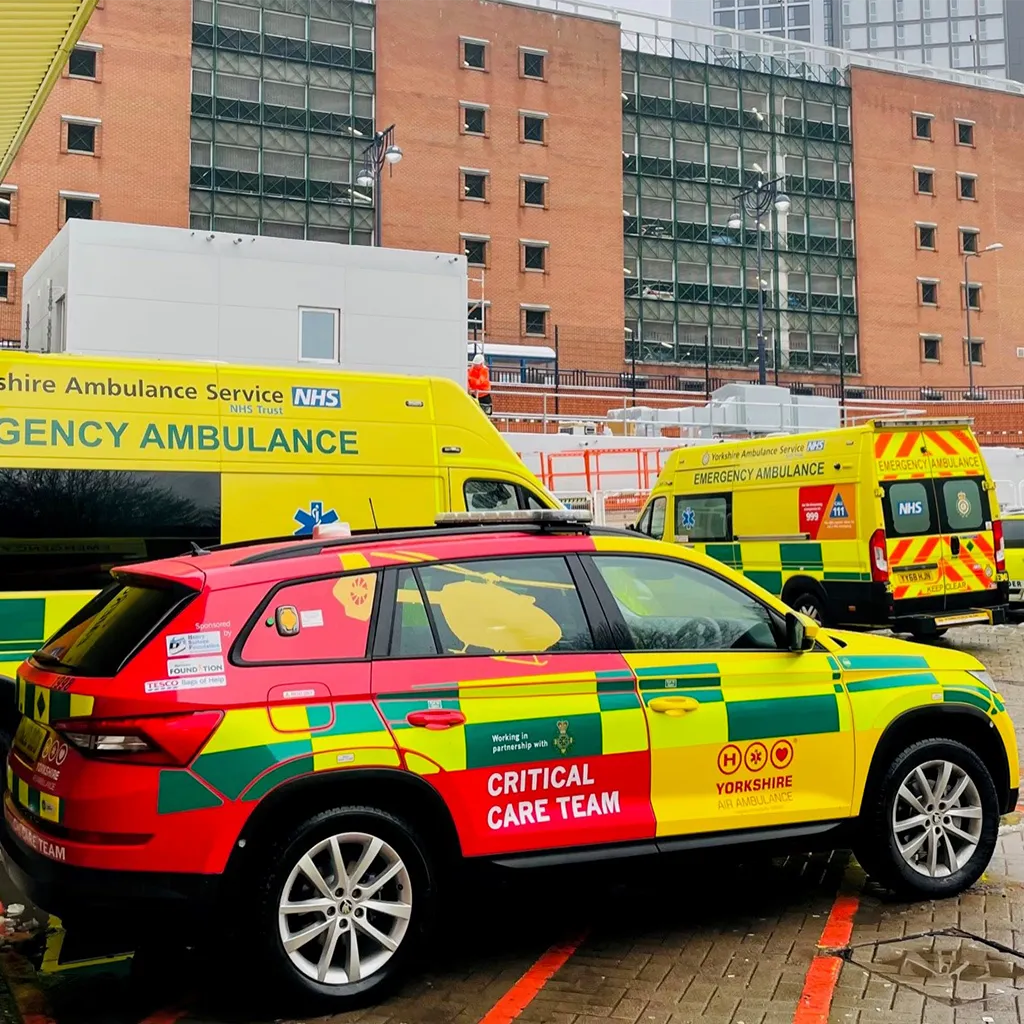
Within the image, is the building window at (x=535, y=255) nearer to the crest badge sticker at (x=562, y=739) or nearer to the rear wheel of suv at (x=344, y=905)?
the crest badge sticker at (x=562, y=739)

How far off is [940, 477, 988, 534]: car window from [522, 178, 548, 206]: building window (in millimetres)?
39230

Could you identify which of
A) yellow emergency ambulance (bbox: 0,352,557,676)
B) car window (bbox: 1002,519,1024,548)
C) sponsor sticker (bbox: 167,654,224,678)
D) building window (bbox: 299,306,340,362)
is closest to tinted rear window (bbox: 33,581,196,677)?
sponsor sticker (bbox: 167,654,224,678)

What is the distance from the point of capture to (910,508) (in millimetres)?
12773

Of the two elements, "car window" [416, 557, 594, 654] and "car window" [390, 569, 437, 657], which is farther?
"car window" [416, 557, 594, 654]

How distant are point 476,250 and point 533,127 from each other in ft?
21.4

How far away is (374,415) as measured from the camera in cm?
809

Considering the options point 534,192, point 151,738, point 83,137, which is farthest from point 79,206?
point 151,738

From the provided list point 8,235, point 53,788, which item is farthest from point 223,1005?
point 8,235

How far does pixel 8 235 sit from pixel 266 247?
81.8 ft

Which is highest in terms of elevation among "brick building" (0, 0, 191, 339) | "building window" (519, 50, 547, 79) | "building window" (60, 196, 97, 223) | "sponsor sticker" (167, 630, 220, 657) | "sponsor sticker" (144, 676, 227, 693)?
"building window" (519, 50, 547, 79)

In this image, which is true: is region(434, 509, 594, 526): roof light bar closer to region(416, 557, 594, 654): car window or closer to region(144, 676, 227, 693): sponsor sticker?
region(416, 557, 594, 654): car window

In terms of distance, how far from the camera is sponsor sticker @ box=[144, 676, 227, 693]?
12.7 ft

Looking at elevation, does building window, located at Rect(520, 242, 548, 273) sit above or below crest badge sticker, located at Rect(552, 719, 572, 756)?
above

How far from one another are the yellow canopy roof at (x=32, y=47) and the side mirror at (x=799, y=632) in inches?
266
